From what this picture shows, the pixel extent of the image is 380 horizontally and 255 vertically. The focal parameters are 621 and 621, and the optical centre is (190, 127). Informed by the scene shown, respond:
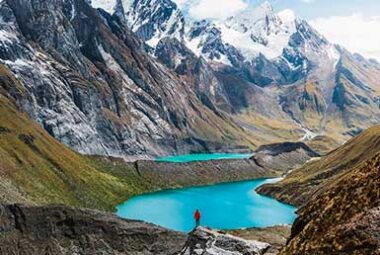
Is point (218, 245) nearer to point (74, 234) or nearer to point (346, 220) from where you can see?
point (346, 220)

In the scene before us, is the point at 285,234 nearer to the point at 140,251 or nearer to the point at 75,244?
the point at 140,251

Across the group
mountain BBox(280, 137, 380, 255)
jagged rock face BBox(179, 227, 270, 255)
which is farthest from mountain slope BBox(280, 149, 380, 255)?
jagged rock face BBox(179, 227, 270, 255)

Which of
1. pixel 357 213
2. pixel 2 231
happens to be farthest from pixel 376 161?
pixel 2 231

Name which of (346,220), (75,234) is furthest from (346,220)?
(75,234)

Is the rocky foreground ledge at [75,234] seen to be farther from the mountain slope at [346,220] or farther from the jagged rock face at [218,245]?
the mountain slope at [346,220]

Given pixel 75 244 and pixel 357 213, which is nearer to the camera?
pixel 357 213

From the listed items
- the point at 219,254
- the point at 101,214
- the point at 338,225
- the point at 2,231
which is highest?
the point at 101,214

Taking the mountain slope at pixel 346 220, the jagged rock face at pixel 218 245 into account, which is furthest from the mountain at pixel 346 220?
the jagged rock face at pixel 218 245

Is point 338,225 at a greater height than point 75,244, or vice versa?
point 75,244
